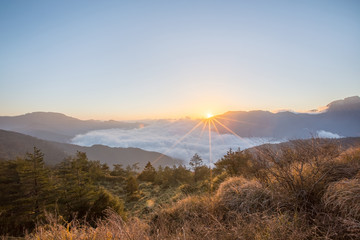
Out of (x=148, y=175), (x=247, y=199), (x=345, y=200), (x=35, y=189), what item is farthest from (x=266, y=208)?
(x=148, y=175)

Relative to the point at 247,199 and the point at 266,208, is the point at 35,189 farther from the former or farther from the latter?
the point at 266,208

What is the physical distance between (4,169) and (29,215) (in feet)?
22.5

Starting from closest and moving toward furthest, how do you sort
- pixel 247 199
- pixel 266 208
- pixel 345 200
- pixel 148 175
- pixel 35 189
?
pixel 345 200 → pixel 266 208 → pixel 247 199 → pixel 35 189 → pixel 148 175

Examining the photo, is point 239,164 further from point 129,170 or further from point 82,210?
point 129,170

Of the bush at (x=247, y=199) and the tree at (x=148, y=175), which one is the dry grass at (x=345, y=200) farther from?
the tree at (x=148, y=175)

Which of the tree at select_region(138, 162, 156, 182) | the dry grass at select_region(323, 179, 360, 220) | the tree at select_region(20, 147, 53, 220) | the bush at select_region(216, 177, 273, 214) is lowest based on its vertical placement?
the tree at select_region(138, 162, 156, 182)

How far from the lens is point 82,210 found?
15.1 metres

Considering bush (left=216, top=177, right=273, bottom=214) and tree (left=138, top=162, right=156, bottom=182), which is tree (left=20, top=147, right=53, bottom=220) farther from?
tree (left=138, top=162, right=156, bottom=182)

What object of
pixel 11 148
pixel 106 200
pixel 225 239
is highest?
pixel 225 239

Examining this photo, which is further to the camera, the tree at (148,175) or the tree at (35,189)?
the tree at (148,175)

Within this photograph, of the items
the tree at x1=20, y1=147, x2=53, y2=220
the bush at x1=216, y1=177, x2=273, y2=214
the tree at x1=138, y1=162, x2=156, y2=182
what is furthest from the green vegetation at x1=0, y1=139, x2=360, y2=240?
the tree at x1=138, y1=162, x2=156, y2=182

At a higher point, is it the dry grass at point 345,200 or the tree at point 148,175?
the dry grass at point 345,200

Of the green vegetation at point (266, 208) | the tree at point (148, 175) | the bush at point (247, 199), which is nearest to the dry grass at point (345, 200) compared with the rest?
the green vegetation at point (266, 208)

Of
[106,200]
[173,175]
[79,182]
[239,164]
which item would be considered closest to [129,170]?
[173,175]
